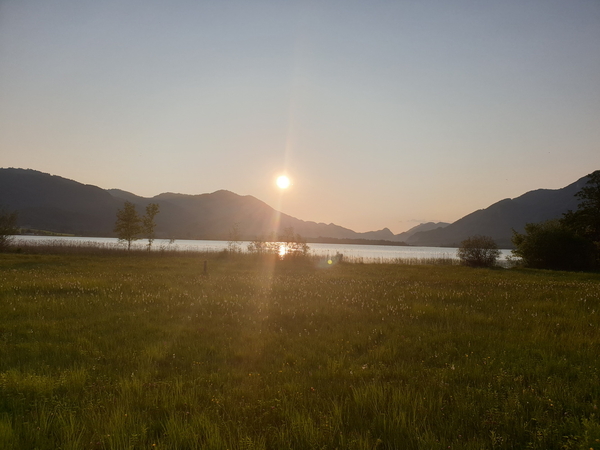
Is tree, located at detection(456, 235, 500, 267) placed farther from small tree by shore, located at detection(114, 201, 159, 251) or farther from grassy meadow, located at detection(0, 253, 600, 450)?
small tree by shore, located at detection(114, 201, 159, 251)

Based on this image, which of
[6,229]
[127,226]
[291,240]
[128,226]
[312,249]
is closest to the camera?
[6,229]

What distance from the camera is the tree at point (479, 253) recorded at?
4741cm

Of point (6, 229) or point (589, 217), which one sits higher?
point (589, 217)

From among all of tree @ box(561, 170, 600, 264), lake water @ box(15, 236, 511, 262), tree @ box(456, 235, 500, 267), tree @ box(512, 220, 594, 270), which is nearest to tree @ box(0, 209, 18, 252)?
lake water @ box(15, 236, 511, 262)

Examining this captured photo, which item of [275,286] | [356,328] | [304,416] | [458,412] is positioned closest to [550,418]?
[458,412]

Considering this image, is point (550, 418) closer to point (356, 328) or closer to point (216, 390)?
point (216, 390)

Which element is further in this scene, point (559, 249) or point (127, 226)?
point (127, 226)

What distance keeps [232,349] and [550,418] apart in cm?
623

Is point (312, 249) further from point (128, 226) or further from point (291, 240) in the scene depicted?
point (128, 226)

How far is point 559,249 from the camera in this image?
1748 inches

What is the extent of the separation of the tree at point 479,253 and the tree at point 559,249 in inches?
184

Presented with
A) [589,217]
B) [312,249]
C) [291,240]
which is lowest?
[312,249]

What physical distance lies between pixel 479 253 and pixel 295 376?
48.4 metres

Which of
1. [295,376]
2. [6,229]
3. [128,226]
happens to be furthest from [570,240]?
[6,229]
